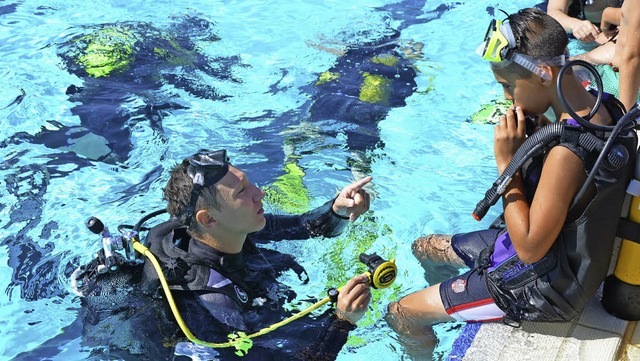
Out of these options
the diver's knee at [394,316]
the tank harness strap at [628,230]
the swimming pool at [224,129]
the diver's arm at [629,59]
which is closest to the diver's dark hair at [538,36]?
the tank harness strap at [628,230]

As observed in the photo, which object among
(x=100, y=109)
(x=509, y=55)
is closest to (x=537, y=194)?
(x=509, y=55)

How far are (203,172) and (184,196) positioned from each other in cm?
16

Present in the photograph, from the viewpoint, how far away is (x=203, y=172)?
3.48 m

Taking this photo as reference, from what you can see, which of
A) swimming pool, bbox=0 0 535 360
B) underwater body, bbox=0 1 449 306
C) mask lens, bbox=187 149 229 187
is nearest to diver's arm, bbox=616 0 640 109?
swimming pool, bbox=0 0 535 360

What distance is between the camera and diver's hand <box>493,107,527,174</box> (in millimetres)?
3047

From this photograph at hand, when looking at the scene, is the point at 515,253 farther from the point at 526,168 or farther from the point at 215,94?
the point at 215,94

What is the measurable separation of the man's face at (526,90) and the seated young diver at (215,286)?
3.14 feet

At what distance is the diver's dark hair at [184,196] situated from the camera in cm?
348

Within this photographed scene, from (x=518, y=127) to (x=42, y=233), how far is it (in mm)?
3468

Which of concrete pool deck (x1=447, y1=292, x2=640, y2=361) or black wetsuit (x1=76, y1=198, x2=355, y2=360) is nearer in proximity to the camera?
concrete pool deck (x1=447, y1=292, x2=640, y2=361)

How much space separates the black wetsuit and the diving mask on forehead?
55.7 inches

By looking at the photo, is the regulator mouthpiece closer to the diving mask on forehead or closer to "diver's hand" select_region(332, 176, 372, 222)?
"diver's hand" select_region(332, 176, 372, 222)

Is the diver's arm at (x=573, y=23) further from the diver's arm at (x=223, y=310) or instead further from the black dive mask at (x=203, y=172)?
the diver's arm at (x=223, y=310)

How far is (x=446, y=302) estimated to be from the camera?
11.6 ft
